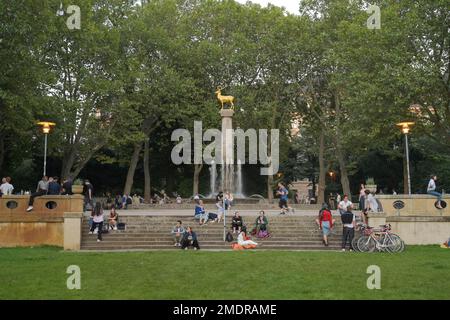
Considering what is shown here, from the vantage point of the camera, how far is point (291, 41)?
47.8m

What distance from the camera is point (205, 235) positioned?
76.6ft

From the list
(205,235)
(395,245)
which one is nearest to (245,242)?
(205,235)

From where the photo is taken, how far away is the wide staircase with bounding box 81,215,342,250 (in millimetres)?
21875

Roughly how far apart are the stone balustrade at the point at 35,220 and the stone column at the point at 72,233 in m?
0.96

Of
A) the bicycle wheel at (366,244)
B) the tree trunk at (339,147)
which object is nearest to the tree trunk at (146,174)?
the tree trunk at (339,147)

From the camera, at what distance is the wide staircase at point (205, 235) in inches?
861

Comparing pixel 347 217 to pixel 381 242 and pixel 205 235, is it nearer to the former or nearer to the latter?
pixel 381 242

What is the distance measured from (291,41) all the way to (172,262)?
115ft

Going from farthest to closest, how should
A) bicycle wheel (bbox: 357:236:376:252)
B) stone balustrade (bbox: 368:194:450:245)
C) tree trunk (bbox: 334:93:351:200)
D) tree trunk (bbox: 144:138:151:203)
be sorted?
tree trunk (bbox: 144:138:151:203), tree trunk (bbox: 334:93:351:200), stone balustrade (bbox: 368:194:450:245), bicycle wheel (bbox: 357:236:376:252)

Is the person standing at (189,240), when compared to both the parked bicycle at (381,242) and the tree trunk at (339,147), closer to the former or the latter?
the parked bicycle at (381,242)

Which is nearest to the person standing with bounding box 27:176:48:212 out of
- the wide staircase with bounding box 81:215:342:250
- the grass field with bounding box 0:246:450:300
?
the wide staircase with bounding box 81:215:342:250

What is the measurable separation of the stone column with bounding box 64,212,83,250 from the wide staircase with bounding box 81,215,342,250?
328 millimetres

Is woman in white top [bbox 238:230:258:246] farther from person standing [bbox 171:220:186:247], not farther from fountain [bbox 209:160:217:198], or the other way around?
fountain [bbox 209:160:217:198]
